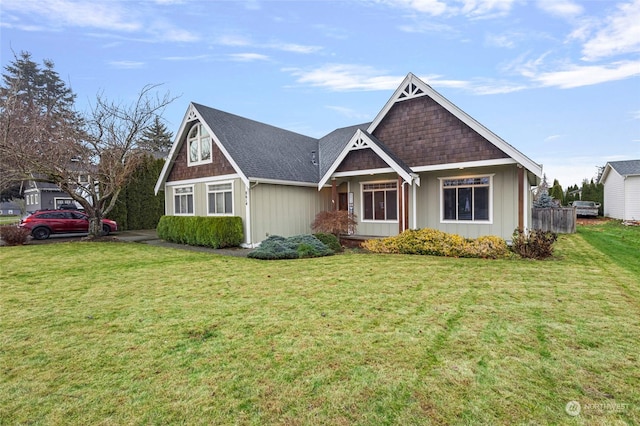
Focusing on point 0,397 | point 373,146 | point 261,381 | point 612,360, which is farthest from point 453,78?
point 0,397

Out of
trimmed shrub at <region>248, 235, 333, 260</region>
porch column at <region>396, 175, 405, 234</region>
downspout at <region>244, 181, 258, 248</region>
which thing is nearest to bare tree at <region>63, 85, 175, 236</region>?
downspout at <region>244, 181, 258, 248</region>

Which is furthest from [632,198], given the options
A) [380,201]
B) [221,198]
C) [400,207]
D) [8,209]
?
[8,209]

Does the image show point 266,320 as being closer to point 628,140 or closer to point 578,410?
point 578,410

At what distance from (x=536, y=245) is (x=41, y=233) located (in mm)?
23630

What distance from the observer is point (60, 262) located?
10.5 m

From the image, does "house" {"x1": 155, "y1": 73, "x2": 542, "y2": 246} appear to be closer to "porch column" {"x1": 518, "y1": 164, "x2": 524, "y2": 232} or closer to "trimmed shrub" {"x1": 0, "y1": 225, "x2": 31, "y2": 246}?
"porch column" {"x1": 518, "y1": 164, "x2": 524, "y2": 232}

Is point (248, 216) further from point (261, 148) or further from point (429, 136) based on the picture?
point (429, 136)

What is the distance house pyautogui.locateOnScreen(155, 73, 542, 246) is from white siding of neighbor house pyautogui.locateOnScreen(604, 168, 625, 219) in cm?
1838

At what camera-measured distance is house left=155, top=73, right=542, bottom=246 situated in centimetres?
1243

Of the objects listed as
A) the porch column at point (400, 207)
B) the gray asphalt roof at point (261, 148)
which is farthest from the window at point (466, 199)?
the gray asphalt roof at point (261, 148)

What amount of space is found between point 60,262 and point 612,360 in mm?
13687

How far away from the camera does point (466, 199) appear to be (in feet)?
43.5

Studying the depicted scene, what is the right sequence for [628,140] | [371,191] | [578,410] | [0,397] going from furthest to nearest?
[628,140]
[371,191]
[0,397]
[578,410]

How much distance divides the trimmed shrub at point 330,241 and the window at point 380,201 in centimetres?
319
